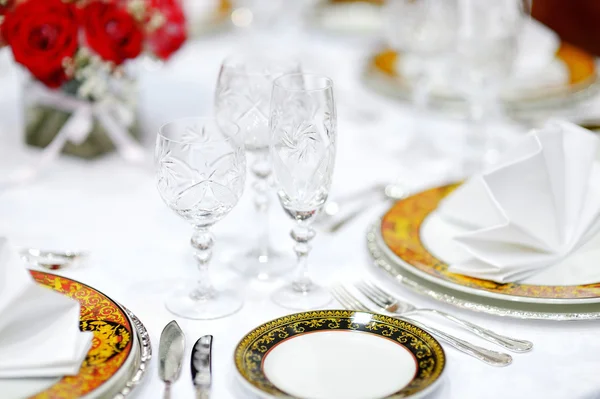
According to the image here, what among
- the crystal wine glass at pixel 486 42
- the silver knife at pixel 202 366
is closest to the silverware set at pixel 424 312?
the silver knife at pixel 202 366

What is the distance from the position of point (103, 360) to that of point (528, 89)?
4.08 feet

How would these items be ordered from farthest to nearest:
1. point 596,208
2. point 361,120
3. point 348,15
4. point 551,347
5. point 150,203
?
point 348,15, point 361,120, point 150,203, point 596,208, point 551,347

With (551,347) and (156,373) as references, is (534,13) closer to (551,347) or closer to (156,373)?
(551,347)

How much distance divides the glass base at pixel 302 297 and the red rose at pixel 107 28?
25.2 inches

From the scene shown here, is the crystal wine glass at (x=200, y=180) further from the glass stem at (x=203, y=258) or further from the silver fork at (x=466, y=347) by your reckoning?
the silver fork at (x=466, y=347)

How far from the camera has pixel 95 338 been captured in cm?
86

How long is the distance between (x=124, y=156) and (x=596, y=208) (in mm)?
889

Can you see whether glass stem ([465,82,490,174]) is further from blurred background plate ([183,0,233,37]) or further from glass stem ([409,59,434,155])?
blurred background plate ([183,0,233,37])

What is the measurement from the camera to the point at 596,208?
3.68ft

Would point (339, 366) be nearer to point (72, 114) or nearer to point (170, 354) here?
point (170, 354)

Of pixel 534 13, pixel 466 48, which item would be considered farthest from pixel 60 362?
pixel 534 13

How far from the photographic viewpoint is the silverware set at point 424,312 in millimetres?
910

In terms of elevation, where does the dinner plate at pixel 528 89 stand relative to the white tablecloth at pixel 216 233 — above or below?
above

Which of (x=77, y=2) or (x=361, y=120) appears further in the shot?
(x=361, y=120)
